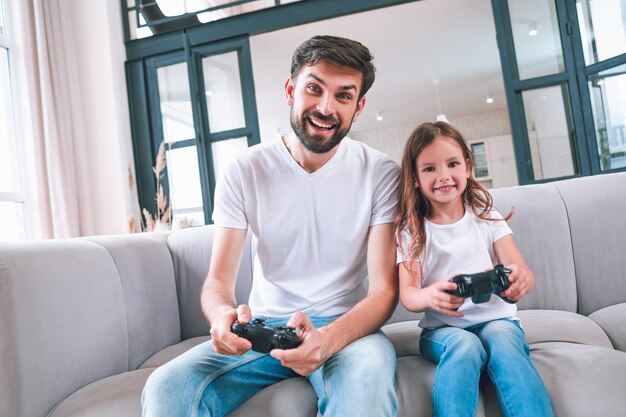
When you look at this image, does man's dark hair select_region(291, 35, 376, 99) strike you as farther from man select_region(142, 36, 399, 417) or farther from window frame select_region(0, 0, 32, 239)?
window frame select_region(0, 0, 32, 239)

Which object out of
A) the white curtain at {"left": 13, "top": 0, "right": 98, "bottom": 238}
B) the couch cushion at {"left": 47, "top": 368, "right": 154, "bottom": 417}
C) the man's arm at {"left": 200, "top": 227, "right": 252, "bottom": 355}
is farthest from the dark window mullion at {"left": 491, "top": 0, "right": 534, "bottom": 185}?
the white curtain at {"left": 13, "top": 0, "right": 98, "bottom": 238}

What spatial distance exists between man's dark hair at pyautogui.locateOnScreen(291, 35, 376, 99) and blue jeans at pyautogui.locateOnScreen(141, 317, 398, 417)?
0.70 meters

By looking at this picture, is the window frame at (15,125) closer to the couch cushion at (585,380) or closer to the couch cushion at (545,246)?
the couch cushion at (545,246)

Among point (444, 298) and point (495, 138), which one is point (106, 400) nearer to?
point (444, 298)

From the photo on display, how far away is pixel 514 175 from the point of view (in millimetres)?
10156

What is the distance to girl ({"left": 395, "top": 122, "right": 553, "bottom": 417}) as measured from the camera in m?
1.03

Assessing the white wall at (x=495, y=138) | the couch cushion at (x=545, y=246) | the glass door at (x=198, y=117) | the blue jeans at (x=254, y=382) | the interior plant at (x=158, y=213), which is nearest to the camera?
the blue jeans at (x=254, y=382)

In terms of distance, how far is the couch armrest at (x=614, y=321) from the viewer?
1.38 meters

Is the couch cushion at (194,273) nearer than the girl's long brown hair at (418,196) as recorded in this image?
No

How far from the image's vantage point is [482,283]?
1.11 meters

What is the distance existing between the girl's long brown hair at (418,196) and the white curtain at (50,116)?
10.3 feet

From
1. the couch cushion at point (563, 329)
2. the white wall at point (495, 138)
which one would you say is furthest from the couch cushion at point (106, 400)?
the white wall at point (495, 138)

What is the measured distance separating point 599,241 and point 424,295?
2.87 feet

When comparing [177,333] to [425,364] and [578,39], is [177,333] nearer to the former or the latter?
[425,364]
